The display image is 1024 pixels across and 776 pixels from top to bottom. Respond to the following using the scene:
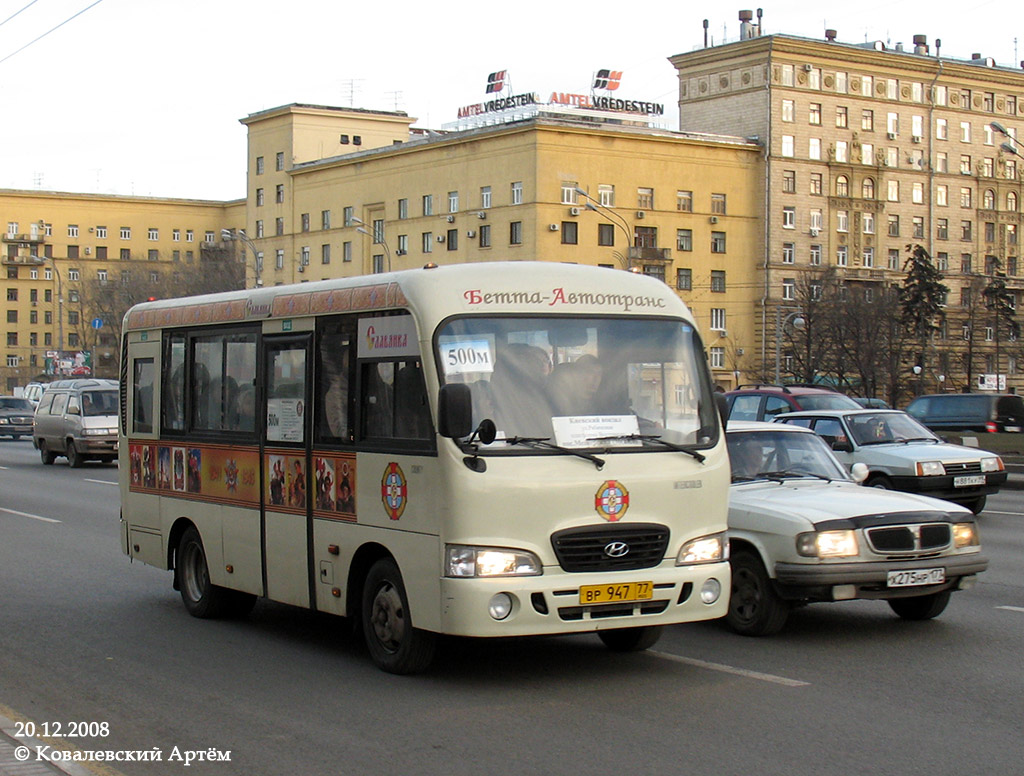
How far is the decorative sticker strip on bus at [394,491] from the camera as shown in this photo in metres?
8.35

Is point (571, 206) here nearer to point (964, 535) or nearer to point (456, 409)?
point (964, 535)

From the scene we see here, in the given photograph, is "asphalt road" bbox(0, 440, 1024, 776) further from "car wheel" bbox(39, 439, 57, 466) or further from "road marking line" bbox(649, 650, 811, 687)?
"car wheel" bbox(39, 439, 57, 466)

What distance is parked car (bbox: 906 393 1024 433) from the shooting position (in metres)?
28.7

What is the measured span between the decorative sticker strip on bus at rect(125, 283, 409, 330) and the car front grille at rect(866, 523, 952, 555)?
364 cm

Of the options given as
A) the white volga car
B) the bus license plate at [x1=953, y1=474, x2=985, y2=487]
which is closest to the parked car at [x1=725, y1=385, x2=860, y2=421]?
the bus license plate at [x1=953, y1=474, x2=985, y2=487]

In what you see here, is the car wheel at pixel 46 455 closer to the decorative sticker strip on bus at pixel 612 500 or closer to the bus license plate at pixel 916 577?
the bus license plate at pixel 916 577

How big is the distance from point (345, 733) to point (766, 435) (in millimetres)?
5237

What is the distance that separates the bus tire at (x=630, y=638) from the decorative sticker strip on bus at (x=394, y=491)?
5.42ft

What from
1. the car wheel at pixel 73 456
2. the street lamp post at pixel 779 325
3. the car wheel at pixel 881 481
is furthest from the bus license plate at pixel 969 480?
the street lamp post at pixel 779 325

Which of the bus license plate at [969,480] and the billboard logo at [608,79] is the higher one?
the billboard logo at [608,79]

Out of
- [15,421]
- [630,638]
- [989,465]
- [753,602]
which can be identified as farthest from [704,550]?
[15,421]

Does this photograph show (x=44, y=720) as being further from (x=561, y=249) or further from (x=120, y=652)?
(x=561, y=249)

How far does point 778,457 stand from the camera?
11281mm

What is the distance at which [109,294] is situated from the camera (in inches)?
3691
